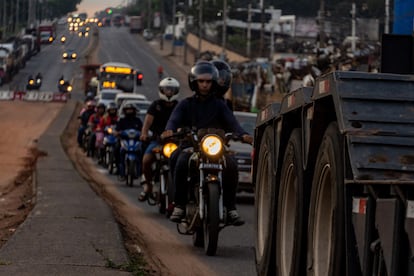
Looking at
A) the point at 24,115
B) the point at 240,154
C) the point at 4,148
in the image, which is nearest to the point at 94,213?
the point at 240,154

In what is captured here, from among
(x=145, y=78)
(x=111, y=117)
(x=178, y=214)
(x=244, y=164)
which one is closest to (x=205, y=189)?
(x=178, y=214)

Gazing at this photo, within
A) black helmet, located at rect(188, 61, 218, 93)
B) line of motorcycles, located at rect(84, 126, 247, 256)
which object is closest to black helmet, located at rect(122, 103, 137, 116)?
line of motorcycles, located at rect(84, 126, 247, 256)

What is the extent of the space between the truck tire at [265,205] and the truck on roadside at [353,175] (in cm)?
72

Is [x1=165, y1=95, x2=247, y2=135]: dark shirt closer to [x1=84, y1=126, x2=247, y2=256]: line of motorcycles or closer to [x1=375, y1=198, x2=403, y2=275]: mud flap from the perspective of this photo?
[x1=84, y1=126, x2=247, y2=256]: line of motorcycles

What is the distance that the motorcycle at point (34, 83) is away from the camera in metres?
87.7

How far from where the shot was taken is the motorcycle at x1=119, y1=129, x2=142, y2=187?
26.2m

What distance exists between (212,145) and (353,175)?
7039mm

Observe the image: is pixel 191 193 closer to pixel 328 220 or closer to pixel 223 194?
pixel 223 194

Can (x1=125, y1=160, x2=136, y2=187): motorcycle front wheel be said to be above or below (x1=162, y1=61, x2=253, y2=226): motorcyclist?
below

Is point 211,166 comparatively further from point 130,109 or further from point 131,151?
point 130,109

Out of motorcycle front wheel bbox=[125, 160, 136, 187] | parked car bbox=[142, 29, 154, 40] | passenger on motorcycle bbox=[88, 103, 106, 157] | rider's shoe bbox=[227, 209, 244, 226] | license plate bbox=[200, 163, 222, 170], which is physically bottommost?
parked car bbox=[142, 29, 154, 40]

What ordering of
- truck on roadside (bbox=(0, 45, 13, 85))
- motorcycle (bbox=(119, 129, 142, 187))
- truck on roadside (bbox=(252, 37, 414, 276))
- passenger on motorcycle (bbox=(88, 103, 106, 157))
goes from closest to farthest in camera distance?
truck on roadside (bbox=(252, 37, 414, 276)), motorcycle (bbox=(119, 129, 142, 187)), passenger on motorcycle (bbox=(88, 103, 106, 157)), truck on roadside (bbox=(0, 45, 13, 85))

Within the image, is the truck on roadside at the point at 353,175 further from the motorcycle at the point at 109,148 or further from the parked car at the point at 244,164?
the motorcycle at the point at 109,148

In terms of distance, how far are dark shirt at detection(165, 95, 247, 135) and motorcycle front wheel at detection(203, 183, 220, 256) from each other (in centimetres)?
117
